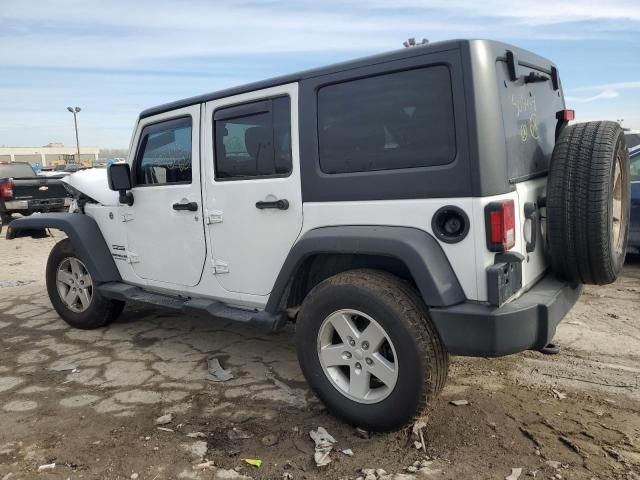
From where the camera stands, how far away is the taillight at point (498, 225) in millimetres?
2525

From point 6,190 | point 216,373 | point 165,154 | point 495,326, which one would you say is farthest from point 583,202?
point 6,190

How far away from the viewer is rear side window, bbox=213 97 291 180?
3322mm

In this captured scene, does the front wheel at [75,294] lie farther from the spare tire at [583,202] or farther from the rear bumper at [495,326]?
the spare tire at [583,202]

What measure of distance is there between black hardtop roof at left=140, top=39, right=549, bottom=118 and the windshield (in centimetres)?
1249

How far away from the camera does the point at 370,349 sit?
286 cm

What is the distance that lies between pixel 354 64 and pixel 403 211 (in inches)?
33.8

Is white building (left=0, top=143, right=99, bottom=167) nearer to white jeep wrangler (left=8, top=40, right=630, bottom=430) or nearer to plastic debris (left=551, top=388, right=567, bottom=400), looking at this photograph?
white jeep wrangler (left=8, top=40, right=630, bottom=430)

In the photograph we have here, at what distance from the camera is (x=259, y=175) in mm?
3467

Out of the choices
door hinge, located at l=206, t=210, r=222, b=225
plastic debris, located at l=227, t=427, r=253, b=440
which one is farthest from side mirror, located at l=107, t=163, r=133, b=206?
plastic debris, located at l=227, t=427, r=253, b=440

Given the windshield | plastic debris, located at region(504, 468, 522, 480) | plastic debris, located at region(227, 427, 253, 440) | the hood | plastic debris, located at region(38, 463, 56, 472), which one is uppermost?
the windshield

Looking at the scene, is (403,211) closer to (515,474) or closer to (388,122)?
(388,122)

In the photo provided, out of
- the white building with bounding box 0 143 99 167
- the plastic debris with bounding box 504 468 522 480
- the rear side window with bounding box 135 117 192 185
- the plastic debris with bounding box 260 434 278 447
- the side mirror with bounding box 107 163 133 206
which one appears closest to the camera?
the plastic debris with bounding box 504 468 522 480

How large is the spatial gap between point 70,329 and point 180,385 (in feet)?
6.54

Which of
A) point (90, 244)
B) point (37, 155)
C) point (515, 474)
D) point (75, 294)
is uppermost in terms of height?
point (37, 155)
